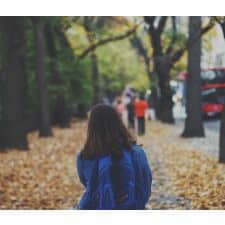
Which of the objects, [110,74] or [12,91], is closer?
[12,91]

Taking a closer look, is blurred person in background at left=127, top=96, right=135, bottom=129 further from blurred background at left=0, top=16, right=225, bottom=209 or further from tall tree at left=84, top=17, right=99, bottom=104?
tall tree at left=84, top=17, right=99, bottom=104

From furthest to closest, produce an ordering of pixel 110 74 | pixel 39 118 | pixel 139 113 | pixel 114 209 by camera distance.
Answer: pixel 110 74 → pixel 39 118 → pixel 139 113 → pixel 114 209

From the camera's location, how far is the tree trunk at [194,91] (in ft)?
36.7

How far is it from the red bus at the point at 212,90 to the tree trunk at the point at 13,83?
9.49 ft

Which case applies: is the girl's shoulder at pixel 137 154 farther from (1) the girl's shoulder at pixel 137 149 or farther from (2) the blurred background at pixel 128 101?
(2) the blurred background at pixel 128 101

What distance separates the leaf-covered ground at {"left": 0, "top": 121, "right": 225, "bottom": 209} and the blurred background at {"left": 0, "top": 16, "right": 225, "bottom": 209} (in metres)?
0.01

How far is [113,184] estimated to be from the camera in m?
→ 5.05

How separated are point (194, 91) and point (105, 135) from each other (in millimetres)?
6230
